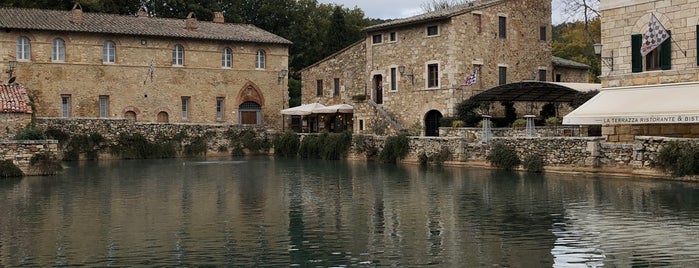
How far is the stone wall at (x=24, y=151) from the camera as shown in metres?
24.9

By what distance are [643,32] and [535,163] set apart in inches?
210

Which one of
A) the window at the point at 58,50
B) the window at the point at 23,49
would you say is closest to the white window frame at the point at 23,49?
the window at the point at 23,49

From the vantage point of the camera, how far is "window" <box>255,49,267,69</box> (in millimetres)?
45906

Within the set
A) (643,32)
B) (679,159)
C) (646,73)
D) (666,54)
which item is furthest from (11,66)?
(679,159)

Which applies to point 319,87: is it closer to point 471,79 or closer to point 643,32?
point 471,79

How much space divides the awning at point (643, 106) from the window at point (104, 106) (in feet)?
84.7

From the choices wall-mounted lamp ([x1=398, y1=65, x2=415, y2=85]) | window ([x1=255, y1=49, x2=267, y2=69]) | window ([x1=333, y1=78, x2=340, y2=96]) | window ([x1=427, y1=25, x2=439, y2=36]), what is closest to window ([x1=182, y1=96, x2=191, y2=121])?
window ([x1=255, y1=49, x2=267, y2=69])

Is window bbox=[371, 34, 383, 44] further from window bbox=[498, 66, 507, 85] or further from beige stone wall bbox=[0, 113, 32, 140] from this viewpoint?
beige stone wall bbox=[0, 113, 32, 140]

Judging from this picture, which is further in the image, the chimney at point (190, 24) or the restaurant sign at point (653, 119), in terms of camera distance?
the chimney at point (190, 24)

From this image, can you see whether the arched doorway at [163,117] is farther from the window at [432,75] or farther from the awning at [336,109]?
the window at [432,75]

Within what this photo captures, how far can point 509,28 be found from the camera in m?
38.8

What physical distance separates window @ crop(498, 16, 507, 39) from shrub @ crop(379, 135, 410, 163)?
350 inches

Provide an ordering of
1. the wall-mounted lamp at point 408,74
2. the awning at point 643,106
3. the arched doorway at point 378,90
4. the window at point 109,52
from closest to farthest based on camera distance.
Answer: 1. the awning at point 643,106
2. the wall-mounted lamp at point 408,74
3. the arched doorway at point 378,90
4. the window at point 109,52

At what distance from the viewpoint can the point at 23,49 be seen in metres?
39.3
